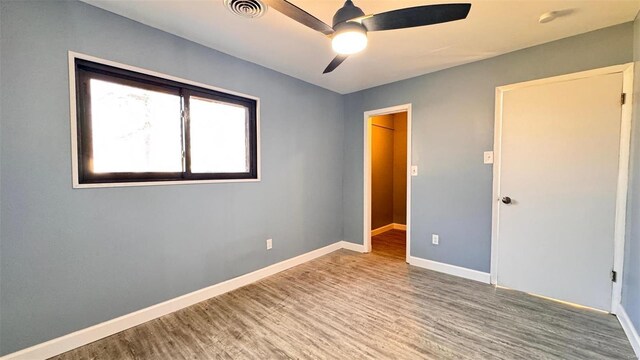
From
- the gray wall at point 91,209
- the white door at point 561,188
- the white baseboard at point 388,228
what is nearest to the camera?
the gray wall at point 91,209

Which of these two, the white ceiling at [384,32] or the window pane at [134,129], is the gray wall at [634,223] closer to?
the white ceiling at [384,32]

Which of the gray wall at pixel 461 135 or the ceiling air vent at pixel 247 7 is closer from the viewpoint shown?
the ceiling air vent at pixel 247 7

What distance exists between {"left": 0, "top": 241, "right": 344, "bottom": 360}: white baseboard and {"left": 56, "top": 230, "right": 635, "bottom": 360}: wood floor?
0.18ft

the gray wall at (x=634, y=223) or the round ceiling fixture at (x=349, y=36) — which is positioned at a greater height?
the round ceiling fixture at (x=349, y=36)

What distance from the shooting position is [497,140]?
8.66 ft

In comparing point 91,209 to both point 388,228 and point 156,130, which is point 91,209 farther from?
point 388,228

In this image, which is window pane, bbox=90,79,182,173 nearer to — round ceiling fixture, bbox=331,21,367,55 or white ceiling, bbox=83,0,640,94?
white ceiling, bbox=83,0,640,94

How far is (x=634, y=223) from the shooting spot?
1888mm

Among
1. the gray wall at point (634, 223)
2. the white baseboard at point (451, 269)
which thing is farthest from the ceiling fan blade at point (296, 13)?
the white baseboard at point (451, 269)

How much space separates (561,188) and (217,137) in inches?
135

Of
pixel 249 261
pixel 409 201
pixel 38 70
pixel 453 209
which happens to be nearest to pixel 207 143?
pixel 38 70

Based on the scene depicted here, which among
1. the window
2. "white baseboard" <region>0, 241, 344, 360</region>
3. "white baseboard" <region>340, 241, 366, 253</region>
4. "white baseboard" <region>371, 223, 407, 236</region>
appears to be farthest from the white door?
the window

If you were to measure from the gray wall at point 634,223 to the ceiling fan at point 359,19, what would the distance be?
5.96 feet

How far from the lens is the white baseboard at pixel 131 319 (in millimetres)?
1636
